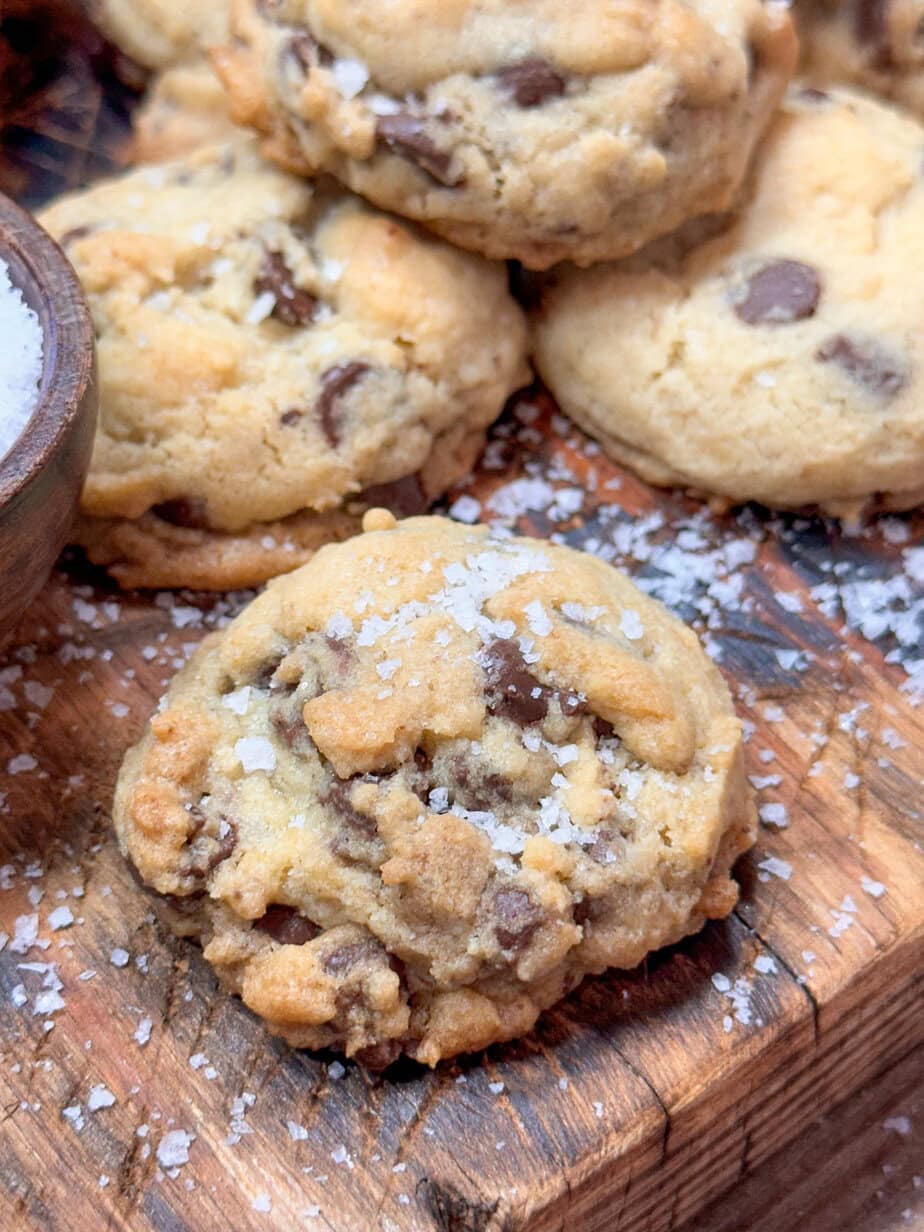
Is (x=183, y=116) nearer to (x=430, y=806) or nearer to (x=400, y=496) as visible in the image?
(x=400, y=496)

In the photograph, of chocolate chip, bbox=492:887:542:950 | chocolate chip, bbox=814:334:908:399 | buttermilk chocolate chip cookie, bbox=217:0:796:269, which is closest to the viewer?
chocolate chip, bbox=492:887:542:950

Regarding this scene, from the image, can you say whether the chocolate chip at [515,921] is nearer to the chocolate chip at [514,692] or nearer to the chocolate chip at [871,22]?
the chocolate chip at [514,692]

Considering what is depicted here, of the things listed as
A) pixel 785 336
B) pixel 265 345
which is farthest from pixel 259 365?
pixel 785 336

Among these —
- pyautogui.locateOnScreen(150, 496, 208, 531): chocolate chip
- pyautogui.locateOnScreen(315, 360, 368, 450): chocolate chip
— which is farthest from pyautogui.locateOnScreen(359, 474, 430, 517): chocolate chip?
pyautogui.locateOnScreen(150, 496, 208, 531): chocolate chip

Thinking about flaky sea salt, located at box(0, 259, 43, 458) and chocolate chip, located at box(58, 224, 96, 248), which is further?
chocolate chip, located at box(58, 224, 96, 248)

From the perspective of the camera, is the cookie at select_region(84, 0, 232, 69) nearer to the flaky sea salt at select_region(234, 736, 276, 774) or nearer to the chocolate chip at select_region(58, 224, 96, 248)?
the chocolate chip at select_region(58, 224, 96, 248)

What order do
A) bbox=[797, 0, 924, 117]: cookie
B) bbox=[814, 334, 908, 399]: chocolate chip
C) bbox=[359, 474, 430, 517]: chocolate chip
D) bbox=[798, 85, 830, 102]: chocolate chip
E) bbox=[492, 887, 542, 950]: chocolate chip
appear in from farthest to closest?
bbox=[797, 0, 924, 117]: cookie, bbox=[798, 85, 830, 102]: chocolate chip, bbox=[359, 474, 430, 517]: chocolate chip, bbox=[814, 334, 908, 399]: chocolate chip, bbox=[492, 887, 542, 950]: chocolate chip

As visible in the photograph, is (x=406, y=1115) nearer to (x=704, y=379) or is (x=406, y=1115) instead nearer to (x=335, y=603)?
(x=335, y=603)

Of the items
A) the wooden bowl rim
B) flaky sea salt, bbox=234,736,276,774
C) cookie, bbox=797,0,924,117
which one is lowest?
flaky sea salt, bbox=234,736,276,774

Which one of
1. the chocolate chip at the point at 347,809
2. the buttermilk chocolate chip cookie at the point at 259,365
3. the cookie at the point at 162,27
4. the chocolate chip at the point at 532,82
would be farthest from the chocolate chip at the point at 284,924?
the cookie at the point at 162,27
